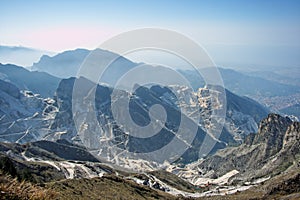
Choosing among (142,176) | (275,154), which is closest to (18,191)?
(142,176)

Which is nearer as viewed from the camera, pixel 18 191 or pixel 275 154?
pixel 18 191

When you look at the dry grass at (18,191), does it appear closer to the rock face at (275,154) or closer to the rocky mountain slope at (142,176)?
the rocky mountain slope at (142,176)

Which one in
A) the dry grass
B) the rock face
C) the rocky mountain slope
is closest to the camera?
the dry grass

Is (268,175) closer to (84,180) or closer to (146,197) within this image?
(146,197)

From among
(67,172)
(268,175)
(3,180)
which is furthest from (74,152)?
(3,180)

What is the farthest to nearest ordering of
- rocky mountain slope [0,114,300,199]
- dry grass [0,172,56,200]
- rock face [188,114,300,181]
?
1. rock face [188,114,300,181]
2. rocky mountain slope [0,114,300,199]
3. dry grass [0,172,56,200]

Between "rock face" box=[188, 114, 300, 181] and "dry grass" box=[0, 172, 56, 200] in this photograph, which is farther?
"rock face" box=[188, 114, 300, 181]

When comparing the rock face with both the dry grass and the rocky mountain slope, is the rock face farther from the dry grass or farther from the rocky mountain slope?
the dry grass

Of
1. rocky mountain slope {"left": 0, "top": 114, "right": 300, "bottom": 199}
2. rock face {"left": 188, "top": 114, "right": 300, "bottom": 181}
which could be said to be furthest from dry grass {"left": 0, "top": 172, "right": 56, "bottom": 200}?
rock face {"left": 188, "top": 114, "right": 300, "bottom": 181}

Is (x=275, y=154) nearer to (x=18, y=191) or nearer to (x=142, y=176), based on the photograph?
(x=142, y=176)

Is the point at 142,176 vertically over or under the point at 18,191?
under

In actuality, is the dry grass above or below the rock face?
above

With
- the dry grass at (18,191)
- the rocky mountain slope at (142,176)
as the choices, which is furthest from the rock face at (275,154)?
the dry grass at (18,191)
